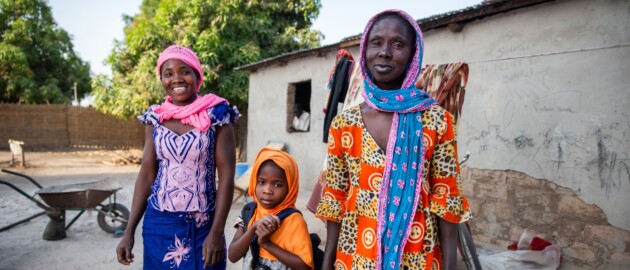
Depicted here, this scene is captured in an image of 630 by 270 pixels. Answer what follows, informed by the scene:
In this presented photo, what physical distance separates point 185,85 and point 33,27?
20.3m

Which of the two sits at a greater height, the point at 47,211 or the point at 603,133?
the point at 603,133

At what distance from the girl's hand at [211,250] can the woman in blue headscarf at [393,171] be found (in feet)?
2.06

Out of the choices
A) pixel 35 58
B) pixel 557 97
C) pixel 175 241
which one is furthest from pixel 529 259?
pixel 35 58

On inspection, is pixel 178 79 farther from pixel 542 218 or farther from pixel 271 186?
pixel 542 218

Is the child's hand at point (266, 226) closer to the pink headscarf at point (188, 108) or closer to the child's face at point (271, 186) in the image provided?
the child's face at point (271, 186)

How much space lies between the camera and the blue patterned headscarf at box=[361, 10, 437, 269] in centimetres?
121

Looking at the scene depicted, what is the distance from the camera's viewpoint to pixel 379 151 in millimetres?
1272

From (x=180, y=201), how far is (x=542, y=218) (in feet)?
13.0

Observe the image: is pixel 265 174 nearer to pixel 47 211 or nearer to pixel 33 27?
pixel 47 211

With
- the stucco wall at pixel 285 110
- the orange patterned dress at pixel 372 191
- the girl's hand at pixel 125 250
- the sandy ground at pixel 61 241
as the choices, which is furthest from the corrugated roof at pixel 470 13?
the girl's hand at pixel 125 250

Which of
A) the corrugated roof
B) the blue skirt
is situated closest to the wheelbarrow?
the blue skirt

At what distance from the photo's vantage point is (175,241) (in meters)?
1.76

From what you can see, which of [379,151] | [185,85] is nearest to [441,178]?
[379,151]

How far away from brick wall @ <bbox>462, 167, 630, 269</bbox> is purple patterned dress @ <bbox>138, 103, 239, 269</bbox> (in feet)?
12.3
